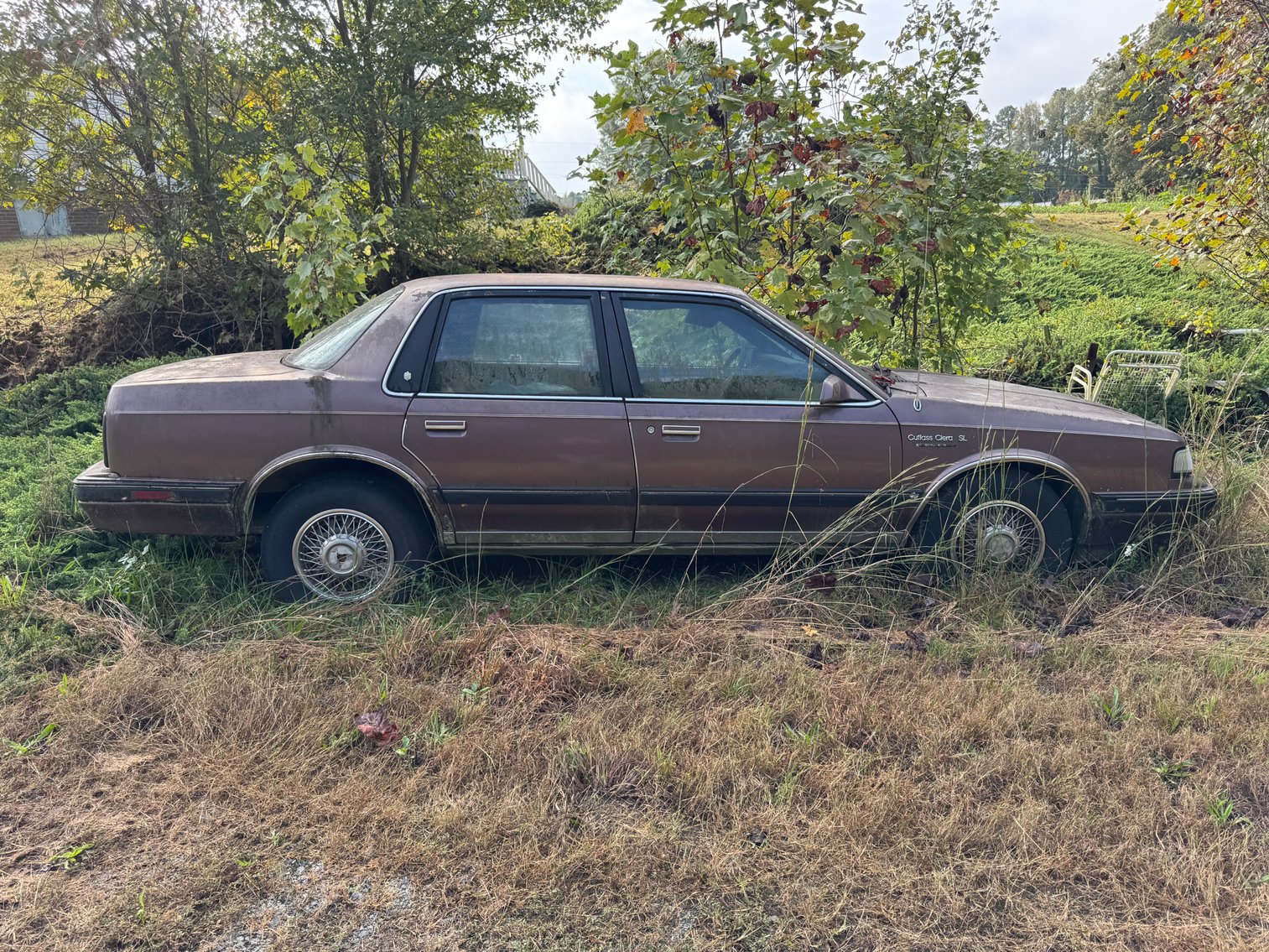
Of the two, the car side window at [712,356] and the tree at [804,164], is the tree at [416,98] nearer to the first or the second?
the tree at [804,164]

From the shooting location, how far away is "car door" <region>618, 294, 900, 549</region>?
13.6 ft

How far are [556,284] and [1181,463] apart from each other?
3265 millimetres

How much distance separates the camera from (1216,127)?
24.8 ft

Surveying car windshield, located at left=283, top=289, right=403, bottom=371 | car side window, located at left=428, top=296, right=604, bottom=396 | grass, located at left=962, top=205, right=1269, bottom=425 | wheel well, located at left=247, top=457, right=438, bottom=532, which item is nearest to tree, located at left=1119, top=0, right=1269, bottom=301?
grass, located at left=962, top=205, right=1269, bottom=425

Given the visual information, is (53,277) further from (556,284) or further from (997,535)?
(997,535)

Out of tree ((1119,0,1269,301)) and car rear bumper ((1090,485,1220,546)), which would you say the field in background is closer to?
car rear bumper ((1090,485,1220,546))

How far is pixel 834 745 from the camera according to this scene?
3145 mm

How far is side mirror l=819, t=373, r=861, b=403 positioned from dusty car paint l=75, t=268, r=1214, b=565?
0.22 feet

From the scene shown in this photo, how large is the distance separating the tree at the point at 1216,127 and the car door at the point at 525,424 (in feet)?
18.5

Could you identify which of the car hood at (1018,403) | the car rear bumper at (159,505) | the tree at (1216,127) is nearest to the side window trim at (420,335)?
the car rear bumper at (159,505)

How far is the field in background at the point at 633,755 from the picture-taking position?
2439 mm

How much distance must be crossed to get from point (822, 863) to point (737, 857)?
0.25 metres

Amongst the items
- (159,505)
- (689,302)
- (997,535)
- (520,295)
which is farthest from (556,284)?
(997,535)

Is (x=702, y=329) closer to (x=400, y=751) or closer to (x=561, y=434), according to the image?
(x=561, y=434)
